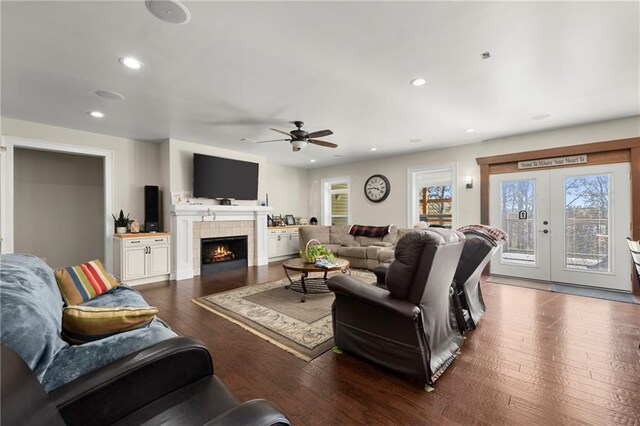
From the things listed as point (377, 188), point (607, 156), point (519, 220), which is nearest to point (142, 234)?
point (377, 188)

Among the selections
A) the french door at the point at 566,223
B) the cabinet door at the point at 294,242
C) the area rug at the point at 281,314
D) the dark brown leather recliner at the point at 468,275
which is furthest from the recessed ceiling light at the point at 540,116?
the cabinet door at the point at 294,242

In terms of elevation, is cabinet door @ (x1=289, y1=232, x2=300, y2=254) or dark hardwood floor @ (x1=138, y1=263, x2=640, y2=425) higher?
cabinet door @ (x1=289, y1=232, x2=300, y2=254)

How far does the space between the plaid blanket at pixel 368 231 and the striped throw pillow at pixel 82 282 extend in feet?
16.0

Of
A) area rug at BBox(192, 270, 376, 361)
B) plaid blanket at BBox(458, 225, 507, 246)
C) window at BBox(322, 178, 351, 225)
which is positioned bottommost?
area rug at BBox(192, 270, 376, 361)

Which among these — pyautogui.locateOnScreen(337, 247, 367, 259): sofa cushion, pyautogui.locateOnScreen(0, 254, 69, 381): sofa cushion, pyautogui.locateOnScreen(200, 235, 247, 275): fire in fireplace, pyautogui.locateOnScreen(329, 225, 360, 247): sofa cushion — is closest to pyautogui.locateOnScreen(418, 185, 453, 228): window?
pyautogui.locateOnScreen(329, 225, 360, 247): sofa cushion

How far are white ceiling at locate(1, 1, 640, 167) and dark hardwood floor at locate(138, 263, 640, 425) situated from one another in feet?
8.45

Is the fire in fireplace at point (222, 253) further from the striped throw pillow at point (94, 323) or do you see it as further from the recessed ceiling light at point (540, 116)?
the recessed ceiling light at point (540, 116)

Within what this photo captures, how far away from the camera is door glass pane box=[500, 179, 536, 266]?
189 inches

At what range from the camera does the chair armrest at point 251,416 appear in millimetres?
781

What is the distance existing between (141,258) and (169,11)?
13.0 feet

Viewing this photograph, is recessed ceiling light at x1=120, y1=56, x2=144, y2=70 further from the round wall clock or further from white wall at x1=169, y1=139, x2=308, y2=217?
the round wall clock

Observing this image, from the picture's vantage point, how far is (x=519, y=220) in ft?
16.1

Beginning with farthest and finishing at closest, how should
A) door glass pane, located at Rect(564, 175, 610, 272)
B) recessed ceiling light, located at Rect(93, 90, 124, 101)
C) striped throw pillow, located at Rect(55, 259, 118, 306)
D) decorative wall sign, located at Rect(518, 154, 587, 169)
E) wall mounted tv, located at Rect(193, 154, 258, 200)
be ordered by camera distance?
wall mounted tv, located at Rect(193, 154, 258, 200) → decorative wall sign, located at Rect(518, 154, 587, 169) → door glass pane, located at Rect(564, 175, 610, 272) → recessed ceiling light, located at Rect(93, 90, 124, 101) → striped throw pillow, located at Rect(55, 259, 118, 306)

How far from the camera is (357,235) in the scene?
6.54 meters
